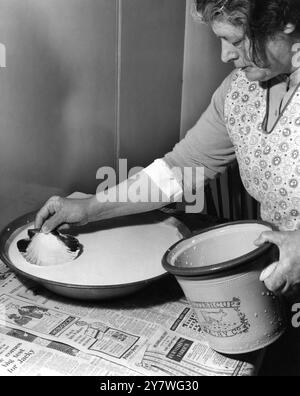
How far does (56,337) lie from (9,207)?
0.58 metres

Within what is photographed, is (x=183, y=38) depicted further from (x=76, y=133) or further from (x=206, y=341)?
(x=206, y=341)

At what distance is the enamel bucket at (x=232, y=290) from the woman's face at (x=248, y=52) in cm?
39

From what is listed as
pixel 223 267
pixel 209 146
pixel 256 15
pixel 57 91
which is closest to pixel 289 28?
pixel 256 15

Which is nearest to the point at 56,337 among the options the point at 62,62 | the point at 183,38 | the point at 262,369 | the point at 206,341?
the point at 206,341

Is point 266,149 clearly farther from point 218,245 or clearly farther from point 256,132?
point 218,245

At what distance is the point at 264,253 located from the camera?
0.97 m

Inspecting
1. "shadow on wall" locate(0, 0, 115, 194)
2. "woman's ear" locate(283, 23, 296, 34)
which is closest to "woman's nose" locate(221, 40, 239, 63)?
"woman's ear" locate(283, 23, 296, 34)

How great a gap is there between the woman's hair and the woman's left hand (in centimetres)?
45

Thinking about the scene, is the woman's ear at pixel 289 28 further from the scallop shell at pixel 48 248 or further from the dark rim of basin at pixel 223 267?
the scallop shell at pixel 48 248

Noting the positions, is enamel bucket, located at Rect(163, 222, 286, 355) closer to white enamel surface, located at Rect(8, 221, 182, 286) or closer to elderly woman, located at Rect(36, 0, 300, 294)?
elderly woman, located at Rect(36, 0, 300, 294)

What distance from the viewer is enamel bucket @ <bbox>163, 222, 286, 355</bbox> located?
97cm

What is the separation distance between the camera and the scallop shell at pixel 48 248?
133 centimetres

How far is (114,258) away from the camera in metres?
1.38

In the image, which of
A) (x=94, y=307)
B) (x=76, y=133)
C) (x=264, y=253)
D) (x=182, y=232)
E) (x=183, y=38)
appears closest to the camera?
(x=264, y=253)
